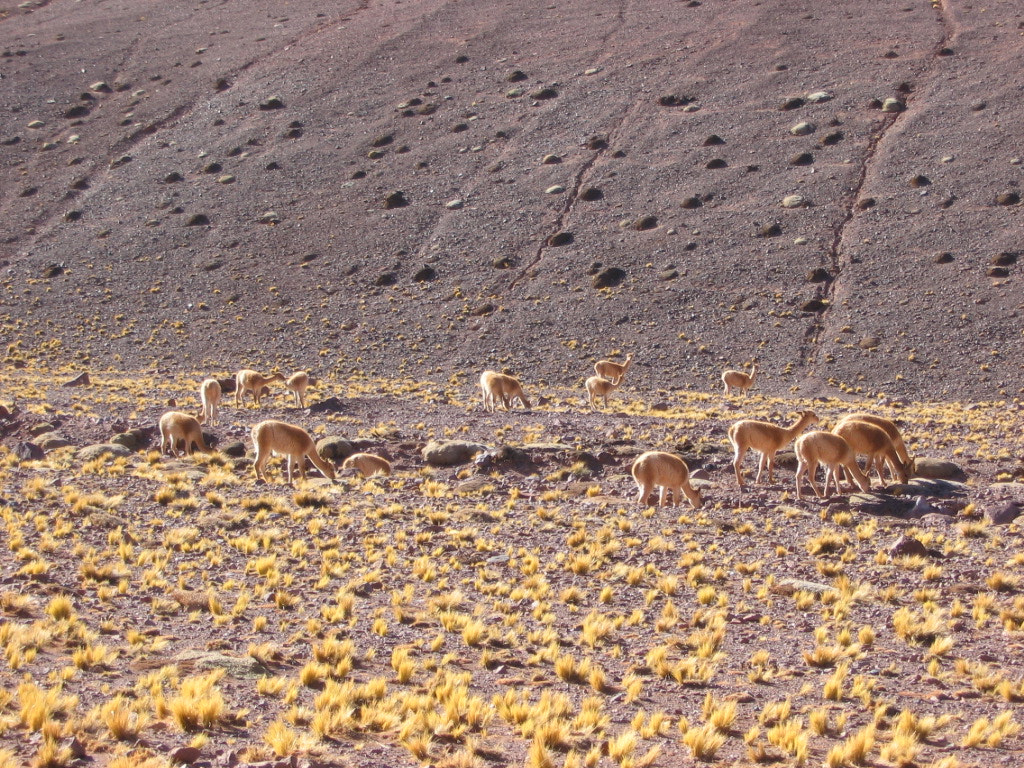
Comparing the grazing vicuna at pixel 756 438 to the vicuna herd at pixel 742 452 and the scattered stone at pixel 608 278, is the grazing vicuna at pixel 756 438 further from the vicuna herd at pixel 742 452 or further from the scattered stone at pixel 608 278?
the scattered stone at pixel 608 278

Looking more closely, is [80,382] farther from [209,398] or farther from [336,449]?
[336,449]

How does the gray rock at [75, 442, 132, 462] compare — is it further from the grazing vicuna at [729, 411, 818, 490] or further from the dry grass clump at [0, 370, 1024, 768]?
the grazing vicuna at [729, 411, 818, 490]

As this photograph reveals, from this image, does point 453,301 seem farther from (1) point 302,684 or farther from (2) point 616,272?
(1) point 302,684

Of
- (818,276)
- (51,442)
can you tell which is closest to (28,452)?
(51,442)

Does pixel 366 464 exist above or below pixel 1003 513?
above

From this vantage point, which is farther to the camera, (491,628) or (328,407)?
(328,407)

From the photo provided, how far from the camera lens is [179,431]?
18.6 meters

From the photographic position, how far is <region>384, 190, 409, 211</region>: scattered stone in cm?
6009

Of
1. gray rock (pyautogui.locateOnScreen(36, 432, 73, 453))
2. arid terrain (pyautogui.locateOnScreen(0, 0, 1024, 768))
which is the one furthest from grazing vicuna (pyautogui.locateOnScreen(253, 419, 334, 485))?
gray rock (pyautogui.locateOnScreen(36, 432, 73, 453))

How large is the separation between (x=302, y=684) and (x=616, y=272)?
44790mm

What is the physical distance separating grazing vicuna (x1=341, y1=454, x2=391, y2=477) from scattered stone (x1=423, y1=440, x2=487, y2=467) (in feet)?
3.10

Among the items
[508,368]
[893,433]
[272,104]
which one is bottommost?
[893,433]

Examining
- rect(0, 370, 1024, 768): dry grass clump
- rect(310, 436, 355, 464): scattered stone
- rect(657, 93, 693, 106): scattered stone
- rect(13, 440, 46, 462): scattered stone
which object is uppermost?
rect(657, 93, 693, 106): scattered stone

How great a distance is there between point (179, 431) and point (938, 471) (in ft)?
45.2
